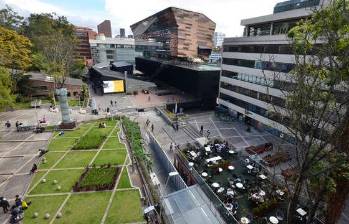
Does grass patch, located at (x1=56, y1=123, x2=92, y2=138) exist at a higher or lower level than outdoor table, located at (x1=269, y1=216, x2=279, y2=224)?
higher

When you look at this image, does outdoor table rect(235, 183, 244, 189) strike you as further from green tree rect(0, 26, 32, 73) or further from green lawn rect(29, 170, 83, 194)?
green tree rect(0, 26, 32, 73)

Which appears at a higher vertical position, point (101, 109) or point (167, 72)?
point (167, 72)

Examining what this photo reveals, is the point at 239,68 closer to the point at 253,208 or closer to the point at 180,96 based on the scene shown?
the point at 180,96

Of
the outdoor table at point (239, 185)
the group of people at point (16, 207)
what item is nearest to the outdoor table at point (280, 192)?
the outdoor table at point (239, 185)

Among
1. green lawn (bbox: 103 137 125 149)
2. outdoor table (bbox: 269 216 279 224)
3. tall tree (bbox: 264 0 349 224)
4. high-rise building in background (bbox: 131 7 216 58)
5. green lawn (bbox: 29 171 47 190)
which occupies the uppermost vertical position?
high-rise building in background (bbox: 131 7 216 58)

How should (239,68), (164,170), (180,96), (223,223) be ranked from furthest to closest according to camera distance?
(180,96)
(239,68)
(164,170)
(223,223)

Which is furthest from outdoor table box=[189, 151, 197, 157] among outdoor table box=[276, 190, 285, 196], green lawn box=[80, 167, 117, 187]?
outdoor table box=[276, 190, 285, 196]

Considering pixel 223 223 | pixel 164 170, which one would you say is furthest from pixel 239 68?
pixel 223 223
